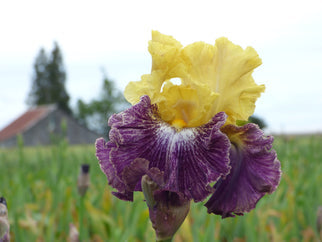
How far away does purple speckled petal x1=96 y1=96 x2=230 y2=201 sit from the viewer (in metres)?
0.83

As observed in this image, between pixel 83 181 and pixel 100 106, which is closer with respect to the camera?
pixel 83 181

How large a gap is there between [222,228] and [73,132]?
33.8 m

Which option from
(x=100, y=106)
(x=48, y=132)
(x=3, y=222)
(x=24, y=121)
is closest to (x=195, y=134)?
(x=3, y=222)

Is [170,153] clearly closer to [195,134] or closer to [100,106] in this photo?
[195,134]

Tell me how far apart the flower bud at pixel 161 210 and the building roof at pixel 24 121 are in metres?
32.0

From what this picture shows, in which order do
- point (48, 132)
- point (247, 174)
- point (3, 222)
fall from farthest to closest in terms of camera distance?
point (48, 132) → point (3, 222) → point (247, 174)

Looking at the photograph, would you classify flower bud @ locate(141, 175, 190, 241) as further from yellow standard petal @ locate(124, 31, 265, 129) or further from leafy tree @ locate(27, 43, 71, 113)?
leafy tree @ locate(27, 43, 71, 113)

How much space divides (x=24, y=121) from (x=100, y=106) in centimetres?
1114

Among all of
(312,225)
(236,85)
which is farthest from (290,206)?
(236,85)

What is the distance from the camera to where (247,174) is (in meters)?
0.92

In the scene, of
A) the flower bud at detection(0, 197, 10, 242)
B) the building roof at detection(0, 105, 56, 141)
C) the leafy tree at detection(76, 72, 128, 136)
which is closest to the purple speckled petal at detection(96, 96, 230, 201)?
the flower bud at detection(0, 197, 10, 242)

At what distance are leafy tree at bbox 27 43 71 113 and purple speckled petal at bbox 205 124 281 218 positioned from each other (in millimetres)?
42078

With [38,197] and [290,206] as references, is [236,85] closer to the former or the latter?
[290,206]

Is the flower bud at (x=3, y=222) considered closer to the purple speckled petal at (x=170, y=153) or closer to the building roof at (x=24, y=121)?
the purple speckled petal at (x=170, y=153)
